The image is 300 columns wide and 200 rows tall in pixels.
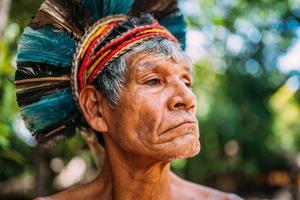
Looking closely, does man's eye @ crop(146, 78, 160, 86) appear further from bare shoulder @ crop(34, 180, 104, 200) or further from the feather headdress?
bare shoulder @ crop(34, 180, 104, 200)

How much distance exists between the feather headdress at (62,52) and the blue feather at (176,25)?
261 millimetres

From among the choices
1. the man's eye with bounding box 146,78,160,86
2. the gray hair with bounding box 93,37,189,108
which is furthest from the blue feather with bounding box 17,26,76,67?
the man's eye with bounding box 146,78,160,86

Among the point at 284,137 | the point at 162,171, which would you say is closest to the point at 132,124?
the point at 162,171

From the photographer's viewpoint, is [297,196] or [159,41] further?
[297,196]

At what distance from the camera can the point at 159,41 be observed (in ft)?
7.53

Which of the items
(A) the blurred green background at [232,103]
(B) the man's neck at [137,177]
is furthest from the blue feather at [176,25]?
(A) the blurred green background at [232,103]

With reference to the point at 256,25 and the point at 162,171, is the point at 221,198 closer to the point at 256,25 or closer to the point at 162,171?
the point at 162,171

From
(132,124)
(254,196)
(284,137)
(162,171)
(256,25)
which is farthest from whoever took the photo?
(284,137)

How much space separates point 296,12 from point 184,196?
935 cm

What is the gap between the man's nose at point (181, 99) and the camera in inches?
82.4

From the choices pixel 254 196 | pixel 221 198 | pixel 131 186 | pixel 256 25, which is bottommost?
pixel 254 196

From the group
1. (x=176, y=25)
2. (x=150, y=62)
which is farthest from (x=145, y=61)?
(x=176, y=25)

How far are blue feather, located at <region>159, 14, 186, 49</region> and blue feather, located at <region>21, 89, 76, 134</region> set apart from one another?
2.50 feet

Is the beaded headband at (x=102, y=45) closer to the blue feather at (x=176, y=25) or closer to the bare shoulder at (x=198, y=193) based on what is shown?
the blue feather at (x=176, y=25)
